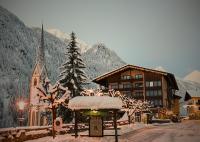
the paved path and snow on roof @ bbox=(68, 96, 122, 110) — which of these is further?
the paved path

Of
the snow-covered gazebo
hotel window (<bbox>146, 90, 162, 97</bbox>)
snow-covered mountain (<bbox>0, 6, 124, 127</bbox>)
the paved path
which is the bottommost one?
the paved path

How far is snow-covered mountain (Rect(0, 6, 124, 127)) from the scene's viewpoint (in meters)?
106

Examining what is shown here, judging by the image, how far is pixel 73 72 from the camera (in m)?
35.8

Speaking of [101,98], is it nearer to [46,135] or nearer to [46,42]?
[46,135]

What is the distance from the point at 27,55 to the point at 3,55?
22.8 metres

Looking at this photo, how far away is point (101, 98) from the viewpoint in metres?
17.7

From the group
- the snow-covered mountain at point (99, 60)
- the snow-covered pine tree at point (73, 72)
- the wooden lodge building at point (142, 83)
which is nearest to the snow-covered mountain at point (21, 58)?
the snow-covered mountain at point (99, 60)

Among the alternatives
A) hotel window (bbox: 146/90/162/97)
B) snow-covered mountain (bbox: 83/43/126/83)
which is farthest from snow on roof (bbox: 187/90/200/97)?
snow-covered mountain (bbox: 83/43/126/83)

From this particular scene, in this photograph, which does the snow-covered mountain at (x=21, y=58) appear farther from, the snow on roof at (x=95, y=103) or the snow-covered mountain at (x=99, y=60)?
the snow on roof at (x=95, y=103)

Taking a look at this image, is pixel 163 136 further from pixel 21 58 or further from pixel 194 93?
pixel 21 58

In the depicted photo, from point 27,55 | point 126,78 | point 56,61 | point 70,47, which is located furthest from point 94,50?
point 70,47

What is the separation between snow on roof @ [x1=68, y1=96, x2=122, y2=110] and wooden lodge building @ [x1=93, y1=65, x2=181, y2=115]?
3308cm

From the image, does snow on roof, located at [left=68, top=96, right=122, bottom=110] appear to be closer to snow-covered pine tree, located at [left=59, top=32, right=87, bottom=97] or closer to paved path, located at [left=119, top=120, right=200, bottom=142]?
paved path, located at [left=119, top=120, right=200, bottom=142]

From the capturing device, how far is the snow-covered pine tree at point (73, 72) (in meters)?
35.2
